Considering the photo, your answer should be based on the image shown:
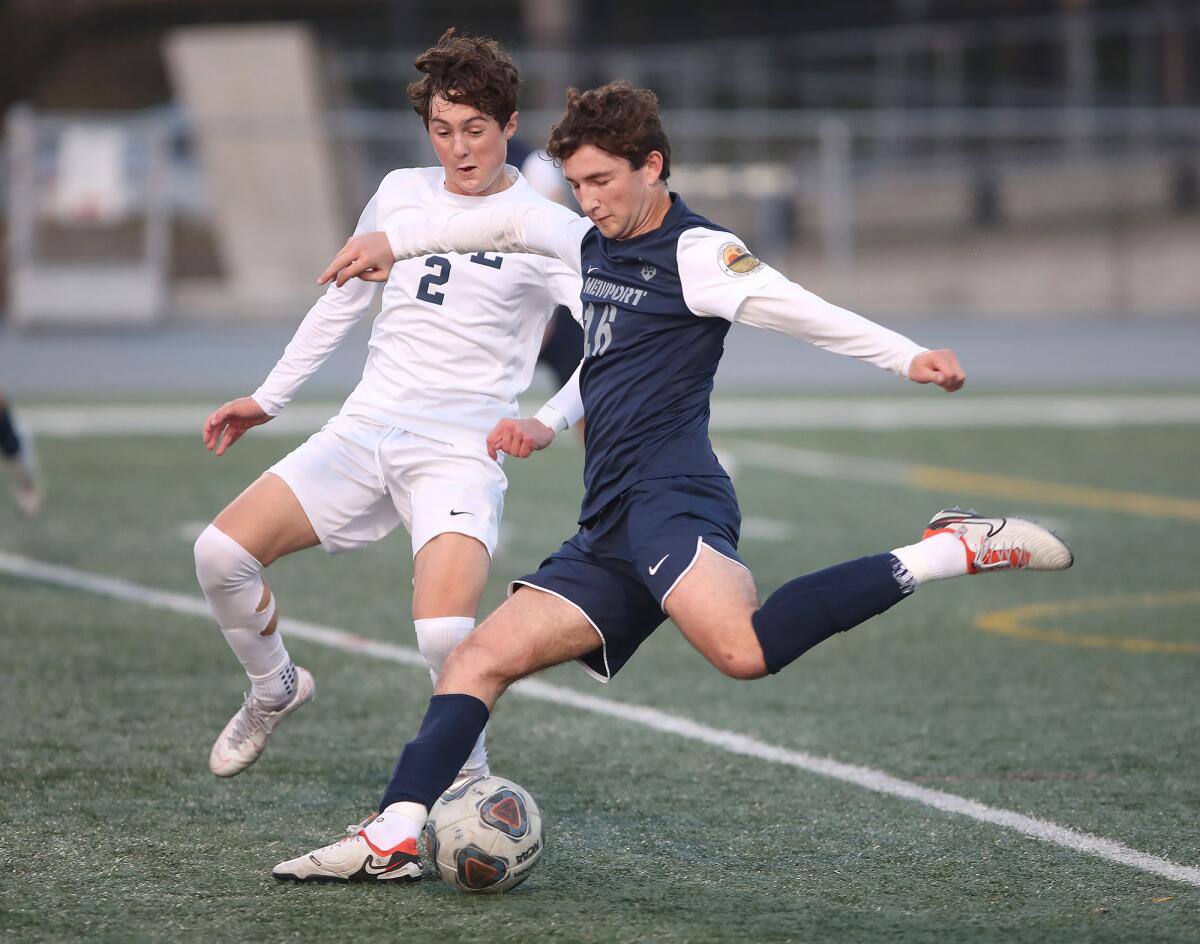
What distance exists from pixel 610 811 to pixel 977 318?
18.1 m

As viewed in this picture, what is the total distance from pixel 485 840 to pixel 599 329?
4.21ft

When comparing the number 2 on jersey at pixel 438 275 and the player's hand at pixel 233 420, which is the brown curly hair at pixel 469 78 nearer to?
the number 2 on jersey at pixel 438 275

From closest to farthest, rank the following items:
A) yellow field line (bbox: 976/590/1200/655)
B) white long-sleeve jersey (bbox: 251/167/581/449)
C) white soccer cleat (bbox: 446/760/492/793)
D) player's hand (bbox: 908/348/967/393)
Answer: player's hand (bbox: 908/348/967/393) → white soccer cleat (bbox: 446/760/492/793) → white long-sleeve jersey (bbox: 251/167/581/449) → yellow field line (bbox: 976/590/1200/655)

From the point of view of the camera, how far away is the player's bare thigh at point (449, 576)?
4.76 metres

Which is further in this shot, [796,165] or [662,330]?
[796,165]

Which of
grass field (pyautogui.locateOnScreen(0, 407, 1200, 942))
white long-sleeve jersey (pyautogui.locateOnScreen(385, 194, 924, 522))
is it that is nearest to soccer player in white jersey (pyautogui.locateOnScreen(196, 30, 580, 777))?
white long-sleeve jersey (pyautogui.locateOnScreen(385, 194, 924, 522))

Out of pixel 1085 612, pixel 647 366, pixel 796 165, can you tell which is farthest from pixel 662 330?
pixel 796 165

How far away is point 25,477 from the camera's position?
916 centimetres

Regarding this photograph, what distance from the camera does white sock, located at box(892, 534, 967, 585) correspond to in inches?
168

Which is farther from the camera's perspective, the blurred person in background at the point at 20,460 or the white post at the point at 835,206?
the white post at the point at 835,206

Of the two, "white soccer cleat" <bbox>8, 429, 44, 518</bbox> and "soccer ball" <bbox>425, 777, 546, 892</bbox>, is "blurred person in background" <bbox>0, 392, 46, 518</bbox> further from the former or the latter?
"soccer ball" <bbox>425, 777, 546, 892</bbox>

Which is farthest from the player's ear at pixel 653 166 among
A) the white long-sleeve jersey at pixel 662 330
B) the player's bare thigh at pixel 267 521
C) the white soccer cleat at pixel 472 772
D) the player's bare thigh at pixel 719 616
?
the white soccer cleat at pixel 472 772

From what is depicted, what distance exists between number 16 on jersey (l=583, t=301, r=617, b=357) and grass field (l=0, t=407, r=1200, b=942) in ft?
Result: 4.18

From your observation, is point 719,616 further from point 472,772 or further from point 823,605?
point 472,772
